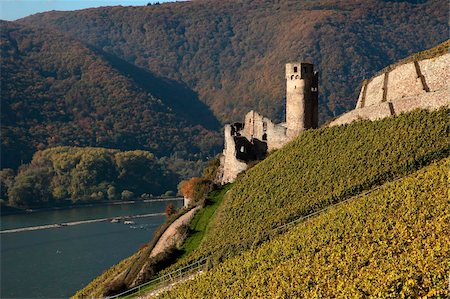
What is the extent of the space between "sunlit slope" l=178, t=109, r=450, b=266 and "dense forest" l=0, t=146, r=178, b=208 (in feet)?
237

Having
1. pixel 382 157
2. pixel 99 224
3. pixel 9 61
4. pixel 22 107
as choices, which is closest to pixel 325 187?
pixel 382 157

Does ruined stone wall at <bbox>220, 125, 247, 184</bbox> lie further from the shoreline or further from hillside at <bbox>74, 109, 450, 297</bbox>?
the shoreline

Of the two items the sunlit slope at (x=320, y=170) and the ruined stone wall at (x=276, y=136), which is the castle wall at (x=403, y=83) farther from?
the ruined stone wall at (x=276, y=136)

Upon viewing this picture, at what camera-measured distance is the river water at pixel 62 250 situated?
52.2 m

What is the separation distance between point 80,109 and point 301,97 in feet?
418

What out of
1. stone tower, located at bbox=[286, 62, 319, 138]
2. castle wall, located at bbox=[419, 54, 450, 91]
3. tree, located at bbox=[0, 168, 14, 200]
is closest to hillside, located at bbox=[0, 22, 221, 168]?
tree, located at bbox=[0, 168, 14, 200]

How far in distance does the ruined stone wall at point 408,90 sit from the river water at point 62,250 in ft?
90.2

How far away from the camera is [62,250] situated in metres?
65.6

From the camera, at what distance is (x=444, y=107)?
27797mm

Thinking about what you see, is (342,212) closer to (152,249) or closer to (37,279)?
(152,249)

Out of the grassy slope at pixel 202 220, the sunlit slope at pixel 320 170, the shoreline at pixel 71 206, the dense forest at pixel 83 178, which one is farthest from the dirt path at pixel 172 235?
the dense forest at pixel 83 178

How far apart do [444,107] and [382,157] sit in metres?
3.38

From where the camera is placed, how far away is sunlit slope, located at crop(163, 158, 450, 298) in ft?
50.6

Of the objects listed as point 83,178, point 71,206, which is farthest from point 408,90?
point 83,178
